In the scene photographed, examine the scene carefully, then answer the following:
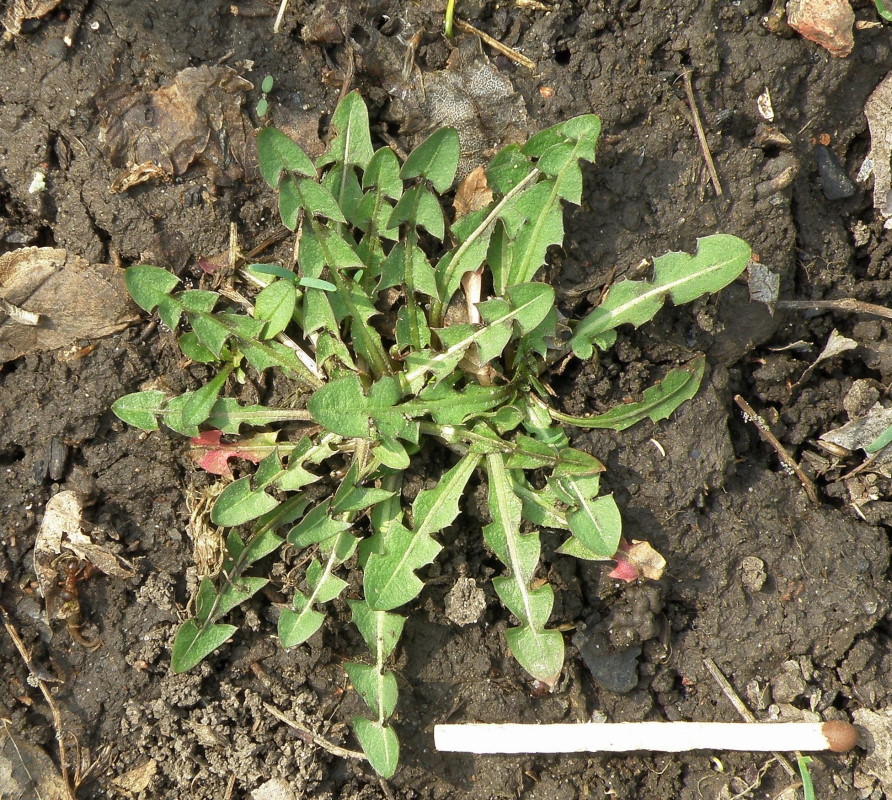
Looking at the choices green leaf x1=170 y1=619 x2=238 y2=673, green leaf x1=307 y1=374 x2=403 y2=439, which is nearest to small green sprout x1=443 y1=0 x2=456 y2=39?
green leaf x1=307 y1=374 x2=403 y2=439

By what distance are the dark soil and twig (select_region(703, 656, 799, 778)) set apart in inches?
1.4

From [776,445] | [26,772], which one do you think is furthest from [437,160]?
[26,772]

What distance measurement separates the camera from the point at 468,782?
3.10m

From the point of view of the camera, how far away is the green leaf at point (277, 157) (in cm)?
273

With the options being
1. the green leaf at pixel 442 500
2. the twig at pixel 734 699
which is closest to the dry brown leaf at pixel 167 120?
the green leaf at pixel 442 500

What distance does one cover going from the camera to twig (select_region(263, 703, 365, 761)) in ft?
9.91

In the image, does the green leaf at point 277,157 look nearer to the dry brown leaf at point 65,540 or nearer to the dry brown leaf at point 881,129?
the dry brown leaf at point 65,540

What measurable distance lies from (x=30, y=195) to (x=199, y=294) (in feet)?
2.62

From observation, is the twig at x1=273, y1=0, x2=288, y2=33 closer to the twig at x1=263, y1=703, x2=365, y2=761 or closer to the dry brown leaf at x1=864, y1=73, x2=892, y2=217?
the dry brown leaf at x1=864, y1=73, x2=892, y2=217

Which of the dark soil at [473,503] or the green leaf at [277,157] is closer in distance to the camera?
the green leaf at [277,157]

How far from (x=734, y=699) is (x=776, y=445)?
106 cm

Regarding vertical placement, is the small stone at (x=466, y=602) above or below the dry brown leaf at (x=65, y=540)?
below

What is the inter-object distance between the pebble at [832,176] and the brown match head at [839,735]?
7.16 ft

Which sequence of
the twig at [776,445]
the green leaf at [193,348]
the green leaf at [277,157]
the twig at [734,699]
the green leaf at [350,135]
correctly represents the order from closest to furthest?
the green leaf at [277,157], the green leaf at [350,135], the green leaf at [193,348], the twig at [734,699], the twig at [776,445]
